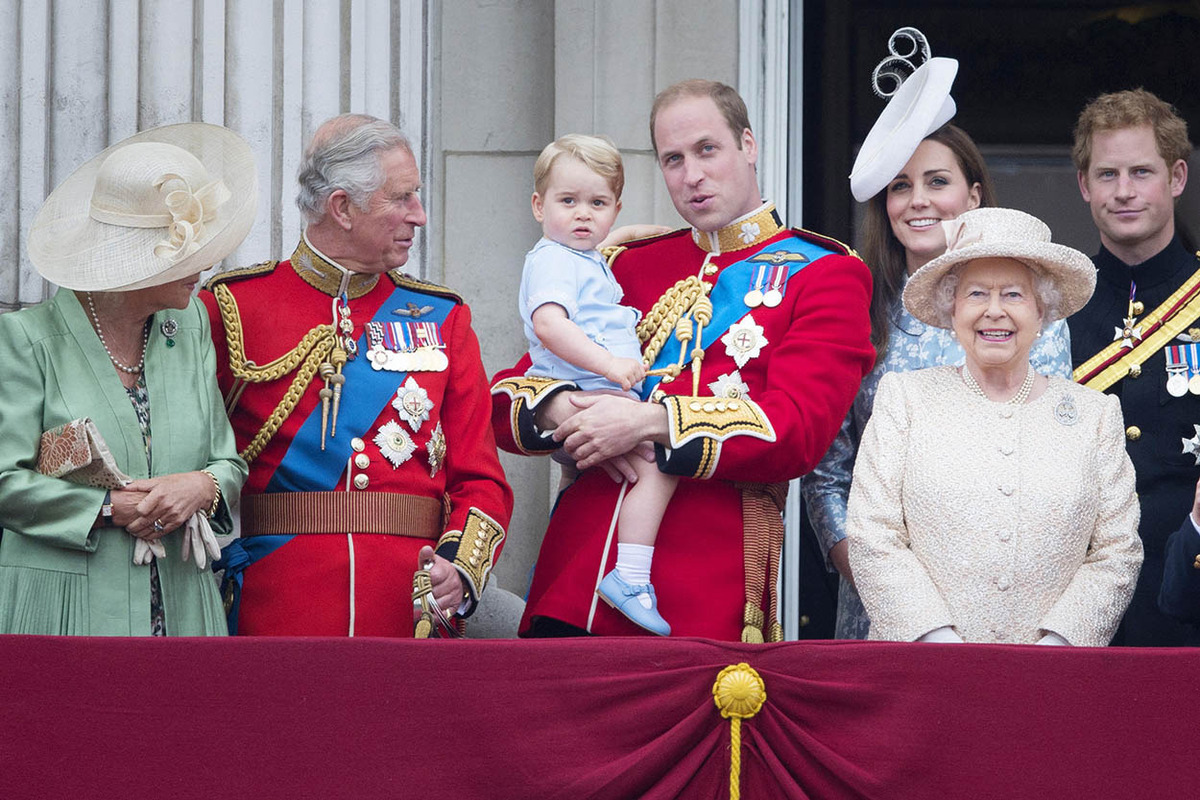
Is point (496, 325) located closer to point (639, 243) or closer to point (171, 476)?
point (639, 243)

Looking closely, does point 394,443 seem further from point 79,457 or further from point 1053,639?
Answer: point 1053,639

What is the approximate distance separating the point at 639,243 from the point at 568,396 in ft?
1.86

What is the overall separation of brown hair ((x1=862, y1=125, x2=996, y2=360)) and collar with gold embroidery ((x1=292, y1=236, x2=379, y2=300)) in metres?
1.20

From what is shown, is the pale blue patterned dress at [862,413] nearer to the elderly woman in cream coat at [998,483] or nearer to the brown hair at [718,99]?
the elderly woman in cream coat at [998,483]

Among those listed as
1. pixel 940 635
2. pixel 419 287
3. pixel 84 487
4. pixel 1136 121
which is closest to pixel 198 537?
pixel 84 487

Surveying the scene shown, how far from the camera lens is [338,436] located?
3.59m

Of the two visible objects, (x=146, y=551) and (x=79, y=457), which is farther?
(x=146, y=551)

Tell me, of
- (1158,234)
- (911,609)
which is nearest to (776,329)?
(911,609)

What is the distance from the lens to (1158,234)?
411 cm

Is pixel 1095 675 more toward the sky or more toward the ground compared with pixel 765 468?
more toward the ground

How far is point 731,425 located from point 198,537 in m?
1.06

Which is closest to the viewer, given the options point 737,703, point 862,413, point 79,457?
point 737,703

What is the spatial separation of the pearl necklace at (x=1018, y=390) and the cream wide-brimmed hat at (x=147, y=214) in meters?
1.51

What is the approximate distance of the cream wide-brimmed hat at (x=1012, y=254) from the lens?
3.39 meters
